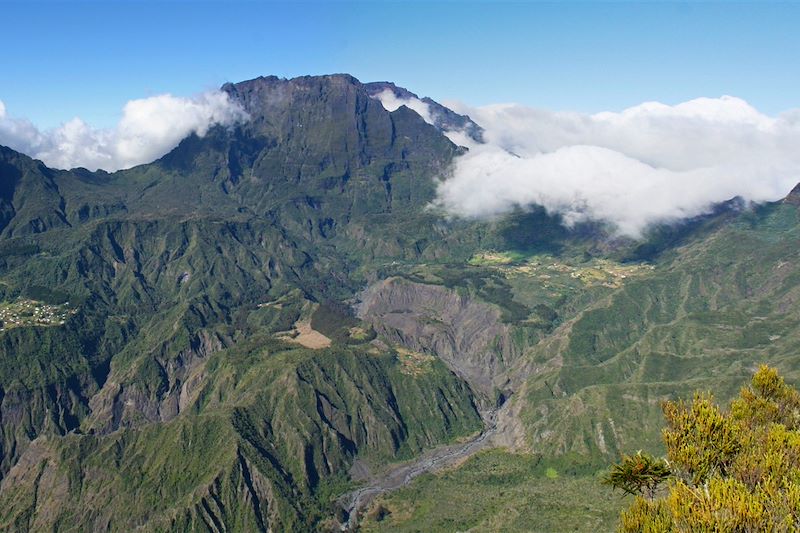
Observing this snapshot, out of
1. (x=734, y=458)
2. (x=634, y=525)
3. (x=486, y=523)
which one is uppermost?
(x=734, y=458)

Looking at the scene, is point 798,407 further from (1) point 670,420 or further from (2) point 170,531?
(2) point 170,531

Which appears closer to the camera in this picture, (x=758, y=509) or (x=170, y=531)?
(x=758, y=509)

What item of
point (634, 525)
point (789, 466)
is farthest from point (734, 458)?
point (634, 525)

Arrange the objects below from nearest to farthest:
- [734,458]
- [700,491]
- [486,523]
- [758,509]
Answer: [758,509] < [700,491] < [734,458] < [486,523]

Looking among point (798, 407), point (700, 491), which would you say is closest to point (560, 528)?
point (798, 407)

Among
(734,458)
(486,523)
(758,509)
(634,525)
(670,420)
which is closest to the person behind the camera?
(758,509)

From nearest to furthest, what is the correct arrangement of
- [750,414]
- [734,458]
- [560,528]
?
[734,458]
[750,414]
[560,528]

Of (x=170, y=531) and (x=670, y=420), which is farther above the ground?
(x=670, y=420)

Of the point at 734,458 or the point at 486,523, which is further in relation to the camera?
the point at 486,523

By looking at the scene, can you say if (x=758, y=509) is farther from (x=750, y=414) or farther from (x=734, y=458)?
(x=750, y=414)
